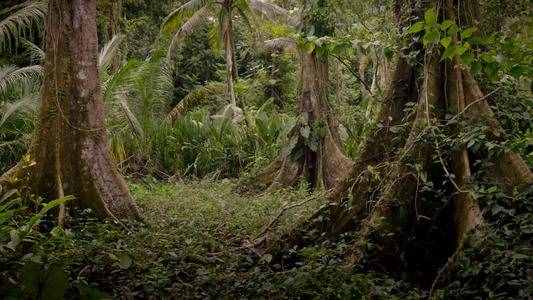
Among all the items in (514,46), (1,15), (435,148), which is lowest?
(435,148)

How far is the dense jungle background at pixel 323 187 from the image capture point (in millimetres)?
3854

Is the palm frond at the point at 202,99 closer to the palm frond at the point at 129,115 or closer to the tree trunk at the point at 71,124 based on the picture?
the palm frond at the point at 129,115

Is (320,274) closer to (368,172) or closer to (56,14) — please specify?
(368,172)

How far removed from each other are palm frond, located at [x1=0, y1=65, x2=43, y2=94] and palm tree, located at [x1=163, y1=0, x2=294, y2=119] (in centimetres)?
529

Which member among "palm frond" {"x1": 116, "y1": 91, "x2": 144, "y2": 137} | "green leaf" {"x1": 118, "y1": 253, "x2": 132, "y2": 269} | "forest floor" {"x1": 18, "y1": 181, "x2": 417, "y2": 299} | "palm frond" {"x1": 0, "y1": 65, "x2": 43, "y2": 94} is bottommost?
"forest floor" {"x1": 18, "y1": 181, "x2": 417, "y2": 299}

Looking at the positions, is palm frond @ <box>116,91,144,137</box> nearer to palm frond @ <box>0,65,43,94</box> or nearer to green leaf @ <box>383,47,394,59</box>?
palm frond @ <box>0,65,43,94</box>

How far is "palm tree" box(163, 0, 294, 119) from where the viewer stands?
16.7 m

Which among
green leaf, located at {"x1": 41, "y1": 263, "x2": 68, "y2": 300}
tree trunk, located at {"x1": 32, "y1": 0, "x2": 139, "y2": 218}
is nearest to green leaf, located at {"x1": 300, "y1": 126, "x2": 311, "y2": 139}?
tree trunk, located at {"x1": 32, "y1": 0, "x2": 139, "y2": 218}

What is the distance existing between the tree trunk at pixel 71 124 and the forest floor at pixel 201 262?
17.2 inches

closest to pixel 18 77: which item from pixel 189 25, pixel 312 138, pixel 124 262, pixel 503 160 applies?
pixel 312 138

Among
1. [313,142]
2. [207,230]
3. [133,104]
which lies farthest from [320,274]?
[133,104]

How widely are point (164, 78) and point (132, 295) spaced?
391 inches

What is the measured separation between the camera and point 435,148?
Answer: 4754mm

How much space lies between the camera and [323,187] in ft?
29.9
